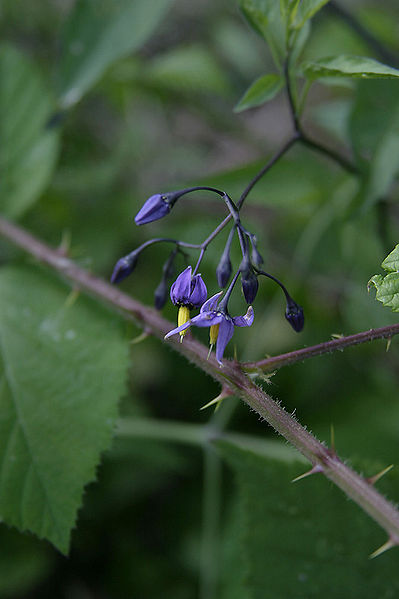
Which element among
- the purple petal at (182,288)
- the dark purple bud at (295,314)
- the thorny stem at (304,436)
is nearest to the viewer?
the thorny stem at (304,436)

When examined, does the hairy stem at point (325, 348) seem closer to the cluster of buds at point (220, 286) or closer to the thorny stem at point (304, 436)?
the thorny stem at point (304, 436)

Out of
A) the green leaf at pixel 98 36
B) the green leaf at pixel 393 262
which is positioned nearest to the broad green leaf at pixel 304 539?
the green leaf at pixel 393 262

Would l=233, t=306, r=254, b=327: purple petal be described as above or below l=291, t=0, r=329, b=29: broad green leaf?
below

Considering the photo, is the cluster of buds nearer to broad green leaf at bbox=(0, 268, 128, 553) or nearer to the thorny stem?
the thorny stem

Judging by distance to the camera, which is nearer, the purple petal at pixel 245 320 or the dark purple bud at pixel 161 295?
the purple petal at pixel 245 320

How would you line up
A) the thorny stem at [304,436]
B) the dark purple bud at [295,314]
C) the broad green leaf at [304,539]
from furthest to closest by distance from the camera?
the broad green leaf at [304,539], the dark purple bud at [295,314], the thorny stem at [304,436]

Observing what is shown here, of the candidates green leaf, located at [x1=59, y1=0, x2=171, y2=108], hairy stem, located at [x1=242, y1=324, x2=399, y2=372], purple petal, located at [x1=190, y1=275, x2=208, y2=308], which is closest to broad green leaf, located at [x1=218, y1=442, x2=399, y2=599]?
hairy stem, located at [x1=242, y1=324, x2=399, y2=372]
